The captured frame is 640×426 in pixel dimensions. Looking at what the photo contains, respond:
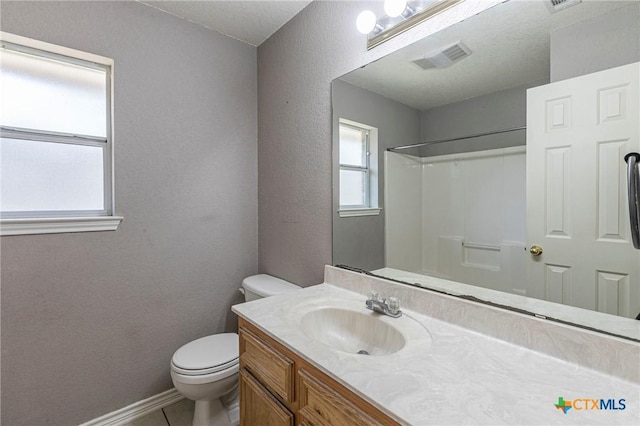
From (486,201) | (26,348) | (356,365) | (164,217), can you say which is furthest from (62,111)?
(486,201)

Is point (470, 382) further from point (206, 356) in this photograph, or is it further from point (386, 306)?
point (206, 356)

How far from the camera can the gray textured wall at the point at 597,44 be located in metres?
0.76

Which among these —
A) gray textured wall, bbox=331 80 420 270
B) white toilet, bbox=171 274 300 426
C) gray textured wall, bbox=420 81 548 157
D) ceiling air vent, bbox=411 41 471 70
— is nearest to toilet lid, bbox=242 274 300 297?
white toilet, bbox=171 274 300 426

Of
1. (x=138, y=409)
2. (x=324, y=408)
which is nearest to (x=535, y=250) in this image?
(x=324, y=408)

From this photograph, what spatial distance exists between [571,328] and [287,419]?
0.90 m

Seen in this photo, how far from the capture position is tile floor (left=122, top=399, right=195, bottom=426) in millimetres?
1681

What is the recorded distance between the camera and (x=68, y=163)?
62.4 inches

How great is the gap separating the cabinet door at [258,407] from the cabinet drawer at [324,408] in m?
0.11

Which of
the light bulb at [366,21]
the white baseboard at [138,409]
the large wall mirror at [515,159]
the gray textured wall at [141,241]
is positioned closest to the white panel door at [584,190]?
the large wall mirror at [515,159]

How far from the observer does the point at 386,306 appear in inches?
46.0

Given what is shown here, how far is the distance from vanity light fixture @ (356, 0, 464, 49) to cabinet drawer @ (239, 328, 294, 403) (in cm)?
140

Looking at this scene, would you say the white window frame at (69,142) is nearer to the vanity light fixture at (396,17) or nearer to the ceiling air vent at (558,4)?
the vanity light fixture at (396,17)

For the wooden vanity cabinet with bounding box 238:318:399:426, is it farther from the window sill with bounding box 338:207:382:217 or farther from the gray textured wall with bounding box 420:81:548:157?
the gray textured wall with bounding box 420:81:548:157

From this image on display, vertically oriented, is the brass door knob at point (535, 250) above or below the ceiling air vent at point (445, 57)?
below
